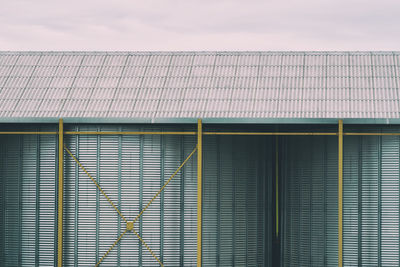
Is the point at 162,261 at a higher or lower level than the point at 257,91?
lower

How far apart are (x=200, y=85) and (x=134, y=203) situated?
21.9 ft

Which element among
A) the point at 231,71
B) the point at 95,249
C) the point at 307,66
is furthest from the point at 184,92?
the point at 95,249

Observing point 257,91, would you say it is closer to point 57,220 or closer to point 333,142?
point 333,142

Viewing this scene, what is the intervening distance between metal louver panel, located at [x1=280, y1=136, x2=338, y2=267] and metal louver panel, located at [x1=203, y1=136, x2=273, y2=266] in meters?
0.88

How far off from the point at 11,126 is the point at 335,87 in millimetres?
14331

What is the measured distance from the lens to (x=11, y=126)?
21625 mm

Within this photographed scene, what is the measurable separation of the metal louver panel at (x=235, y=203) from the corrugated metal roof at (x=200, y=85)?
152cm

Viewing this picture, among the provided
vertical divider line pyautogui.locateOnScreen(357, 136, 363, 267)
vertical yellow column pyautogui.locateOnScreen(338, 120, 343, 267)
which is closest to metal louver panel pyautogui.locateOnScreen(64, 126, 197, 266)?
vertical yellow column pyautogui.locateOnScreen(338, 120, 343, 267)

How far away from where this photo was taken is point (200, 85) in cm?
2447

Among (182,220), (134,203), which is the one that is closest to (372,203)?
(182,220)

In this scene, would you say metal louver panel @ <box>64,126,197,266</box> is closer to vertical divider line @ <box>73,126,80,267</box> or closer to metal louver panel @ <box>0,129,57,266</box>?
vertical divider line @ <box>73,126,80,267</box>

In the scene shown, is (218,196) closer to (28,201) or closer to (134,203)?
(134,203)

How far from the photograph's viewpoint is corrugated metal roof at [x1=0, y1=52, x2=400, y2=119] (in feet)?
75.0

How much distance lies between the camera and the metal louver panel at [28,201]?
21297 millimetres
